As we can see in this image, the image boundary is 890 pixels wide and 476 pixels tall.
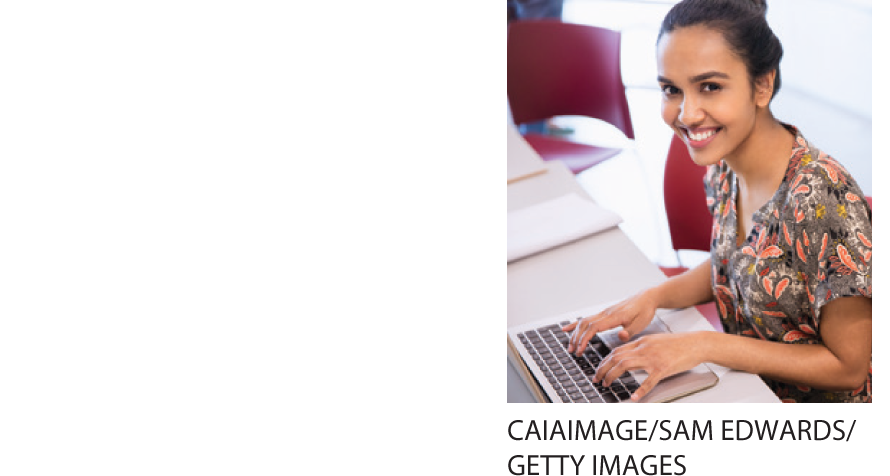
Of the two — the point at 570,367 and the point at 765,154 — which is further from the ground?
the point at 765,154

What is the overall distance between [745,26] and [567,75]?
2.50 feet

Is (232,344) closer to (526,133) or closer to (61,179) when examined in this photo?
(61,179)

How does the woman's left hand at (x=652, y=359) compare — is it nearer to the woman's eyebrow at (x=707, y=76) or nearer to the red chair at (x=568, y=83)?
the woman's eyebrow at (x=707, y=76)

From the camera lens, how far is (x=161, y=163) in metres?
1.25

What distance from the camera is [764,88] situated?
1239 mm

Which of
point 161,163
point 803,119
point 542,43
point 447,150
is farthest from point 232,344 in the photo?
point 542,43

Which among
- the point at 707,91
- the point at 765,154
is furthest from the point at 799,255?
the point at 707,91

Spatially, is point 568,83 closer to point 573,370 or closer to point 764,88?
point 764,88

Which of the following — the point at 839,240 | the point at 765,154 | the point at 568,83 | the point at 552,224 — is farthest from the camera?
the point at 568,83

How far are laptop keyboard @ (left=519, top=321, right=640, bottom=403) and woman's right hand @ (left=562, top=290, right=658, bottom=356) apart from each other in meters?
0.02

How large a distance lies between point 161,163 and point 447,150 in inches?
16.7

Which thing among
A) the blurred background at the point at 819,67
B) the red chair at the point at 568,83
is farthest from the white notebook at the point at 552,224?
the blurred background at the point at 819,67

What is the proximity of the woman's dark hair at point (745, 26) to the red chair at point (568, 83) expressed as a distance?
1.24 feet

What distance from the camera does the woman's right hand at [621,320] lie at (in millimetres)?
1332
